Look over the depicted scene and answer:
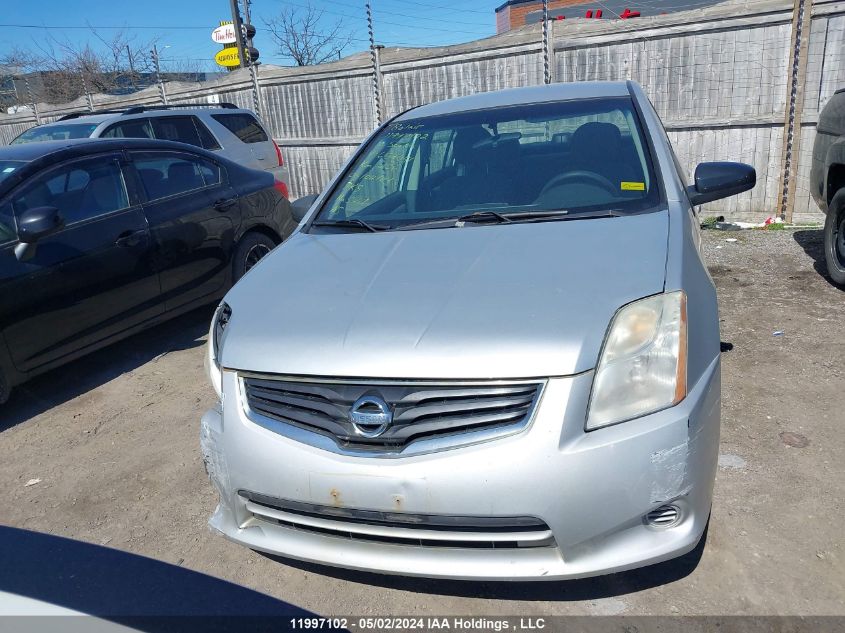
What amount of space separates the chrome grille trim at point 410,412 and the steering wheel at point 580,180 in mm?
1389

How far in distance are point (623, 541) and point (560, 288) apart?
2.65ft

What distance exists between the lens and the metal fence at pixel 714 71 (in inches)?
297

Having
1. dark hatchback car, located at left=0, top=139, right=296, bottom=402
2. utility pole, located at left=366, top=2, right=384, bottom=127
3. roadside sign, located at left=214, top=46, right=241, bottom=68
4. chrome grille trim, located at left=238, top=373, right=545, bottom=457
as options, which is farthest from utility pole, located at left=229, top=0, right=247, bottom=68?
chrome grille trim, located at left=238, top=373, right=545, bottom=457

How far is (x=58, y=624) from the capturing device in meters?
1.16

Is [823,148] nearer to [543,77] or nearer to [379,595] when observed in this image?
[543,77]

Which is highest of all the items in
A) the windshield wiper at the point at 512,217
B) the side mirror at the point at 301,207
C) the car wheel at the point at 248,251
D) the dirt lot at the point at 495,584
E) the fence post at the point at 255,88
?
the fence post at the point at 255,88

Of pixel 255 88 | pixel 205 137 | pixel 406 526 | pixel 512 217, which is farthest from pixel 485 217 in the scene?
pixel 255 88

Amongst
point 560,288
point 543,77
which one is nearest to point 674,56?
point 543,77

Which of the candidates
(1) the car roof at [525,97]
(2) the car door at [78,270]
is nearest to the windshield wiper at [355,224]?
(1) the car roof at [525,97]

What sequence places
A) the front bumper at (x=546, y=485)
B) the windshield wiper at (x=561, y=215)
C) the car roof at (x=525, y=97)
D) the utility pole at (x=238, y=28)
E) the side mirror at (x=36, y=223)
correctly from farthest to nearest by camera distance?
the utility pole at (x=238, y=28)
the side mirror at (x=36, y=223)
the car roof at (x=525, y=97)
the windshield wiper at (x=561, y=215)
the front bumper at (x=546, y=485)

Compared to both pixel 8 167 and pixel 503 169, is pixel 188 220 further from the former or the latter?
pixel 503 169

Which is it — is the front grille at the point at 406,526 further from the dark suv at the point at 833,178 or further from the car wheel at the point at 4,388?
the dark suv at the point at 833,178

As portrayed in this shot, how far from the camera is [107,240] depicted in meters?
4.56

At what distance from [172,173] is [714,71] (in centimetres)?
657
